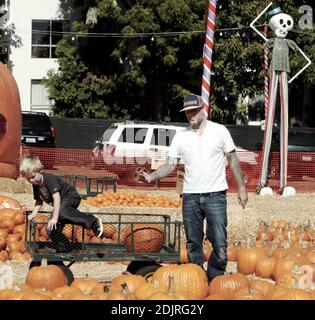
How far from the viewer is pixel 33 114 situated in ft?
95.9

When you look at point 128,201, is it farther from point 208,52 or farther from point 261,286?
point 261,286

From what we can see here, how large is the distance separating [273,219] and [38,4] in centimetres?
2698

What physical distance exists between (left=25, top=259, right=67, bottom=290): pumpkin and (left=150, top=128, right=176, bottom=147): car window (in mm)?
14920

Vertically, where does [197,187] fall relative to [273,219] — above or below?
above

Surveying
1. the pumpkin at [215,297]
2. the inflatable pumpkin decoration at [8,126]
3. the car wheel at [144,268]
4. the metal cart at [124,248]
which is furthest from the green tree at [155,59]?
the pumpkin at [215,297]

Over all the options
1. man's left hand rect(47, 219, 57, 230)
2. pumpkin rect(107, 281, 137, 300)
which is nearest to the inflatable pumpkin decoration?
man's left hand rect(47, 219, 57, 230)

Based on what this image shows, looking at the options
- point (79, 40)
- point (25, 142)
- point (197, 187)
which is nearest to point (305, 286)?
point (197, 187)

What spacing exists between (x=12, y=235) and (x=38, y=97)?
28249 mm

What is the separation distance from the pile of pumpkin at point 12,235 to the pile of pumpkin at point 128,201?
240cm

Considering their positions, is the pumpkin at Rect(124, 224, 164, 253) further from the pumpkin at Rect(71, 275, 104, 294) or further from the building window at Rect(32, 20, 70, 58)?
the building window at Rect(32, 20, 70, 58)

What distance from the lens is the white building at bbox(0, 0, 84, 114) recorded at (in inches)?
1460

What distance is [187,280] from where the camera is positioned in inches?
271

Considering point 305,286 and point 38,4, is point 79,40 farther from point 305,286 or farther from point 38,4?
point 305,286
